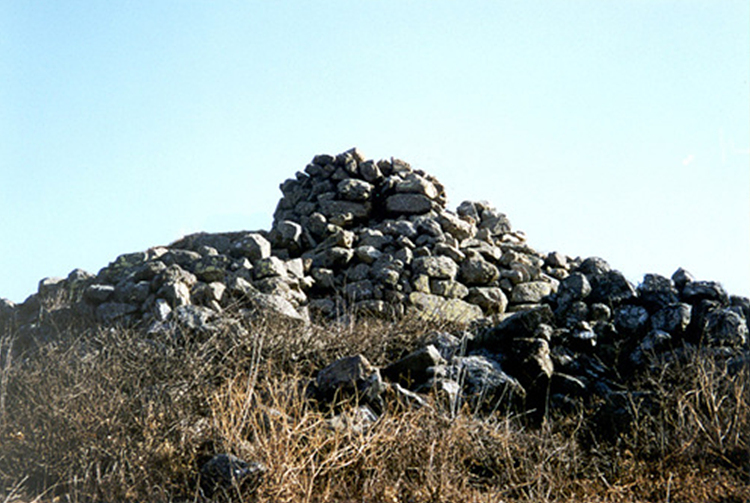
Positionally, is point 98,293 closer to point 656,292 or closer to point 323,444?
point 323,444

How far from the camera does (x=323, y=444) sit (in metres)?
4.48

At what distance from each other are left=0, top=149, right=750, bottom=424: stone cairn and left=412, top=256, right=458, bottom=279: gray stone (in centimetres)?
3

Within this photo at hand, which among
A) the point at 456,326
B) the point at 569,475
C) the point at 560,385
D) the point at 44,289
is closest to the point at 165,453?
the point at 569,475

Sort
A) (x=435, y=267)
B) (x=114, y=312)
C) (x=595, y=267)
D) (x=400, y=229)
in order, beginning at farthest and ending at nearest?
(x=400, y=229), (x=435, y=267), (x=595, y=267), (x=114, y=312)

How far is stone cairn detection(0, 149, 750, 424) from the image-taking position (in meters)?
6.98

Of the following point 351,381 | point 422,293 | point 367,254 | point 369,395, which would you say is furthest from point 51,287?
point 369,395

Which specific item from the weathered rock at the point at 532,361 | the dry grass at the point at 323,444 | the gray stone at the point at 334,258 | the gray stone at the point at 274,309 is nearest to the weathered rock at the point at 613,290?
the weathered rock at the point at 532,361

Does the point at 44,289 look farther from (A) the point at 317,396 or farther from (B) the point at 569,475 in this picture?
(B) the point at 569,475

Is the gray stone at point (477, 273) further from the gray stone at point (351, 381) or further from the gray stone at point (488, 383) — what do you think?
the gray stone at point (351, 381)

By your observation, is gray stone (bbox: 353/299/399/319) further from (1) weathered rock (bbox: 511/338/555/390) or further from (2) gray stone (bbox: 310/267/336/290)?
(1) weathered rock (bbox: 511/338/555/390)

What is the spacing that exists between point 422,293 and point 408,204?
2902 mm

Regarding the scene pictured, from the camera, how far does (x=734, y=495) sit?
5066mm

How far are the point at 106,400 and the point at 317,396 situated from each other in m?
1.66

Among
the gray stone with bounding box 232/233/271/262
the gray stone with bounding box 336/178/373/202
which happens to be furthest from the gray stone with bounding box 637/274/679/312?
the gray stone with bounding box 336/178/373/202
